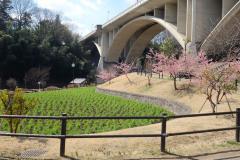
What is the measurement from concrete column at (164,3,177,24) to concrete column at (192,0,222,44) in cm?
815

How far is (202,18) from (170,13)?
911 cm

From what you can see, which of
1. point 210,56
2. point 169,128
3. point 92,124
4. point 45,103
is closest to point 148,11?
point 210,56

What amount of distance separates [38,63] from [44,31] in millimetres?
14800

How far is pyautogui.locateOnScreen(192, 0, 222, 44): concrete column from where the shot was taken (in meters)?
35.0

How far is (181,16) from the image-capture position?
41.1 meters

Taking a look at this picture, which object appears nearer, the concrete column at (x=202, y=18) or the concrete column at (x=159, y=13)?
the concrete column at (x=202, y=18)

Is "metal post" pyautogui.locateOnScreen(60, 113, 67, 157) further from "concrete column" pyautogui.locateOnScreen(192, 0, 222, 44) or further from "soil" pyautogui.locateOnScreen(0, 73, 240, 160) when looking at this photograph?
"concrete column" pyautogui.locateOnScreen(192, 0, 222, 44)

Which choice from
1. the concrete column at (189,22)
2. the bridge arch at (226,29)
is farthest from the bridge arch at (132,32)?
the bridge arch at (226,29)

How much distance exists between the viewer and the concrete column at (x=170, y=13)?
4412cm

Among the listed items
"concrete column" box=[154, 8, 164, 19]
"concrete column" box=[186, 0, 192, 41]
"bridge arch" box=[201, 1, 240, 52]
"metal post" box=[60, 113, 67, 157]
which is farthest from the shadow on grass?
"concrete column" box=[154, 8, 164, 19]

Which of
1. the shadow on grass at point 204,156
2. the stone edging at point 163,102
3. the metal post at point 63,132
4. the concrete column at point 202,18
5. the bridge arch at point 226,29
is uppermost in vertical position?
the concrete column at point 202,18

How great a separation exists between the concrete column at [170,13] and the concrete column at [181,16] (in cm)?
285

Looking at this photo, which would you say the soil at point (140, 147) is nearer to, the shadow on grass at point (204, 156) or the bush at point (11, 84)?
the shadow on grass at point (204, 156)

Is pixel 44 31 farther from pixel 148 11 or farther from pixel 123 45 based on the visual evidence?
pixel 148 11
